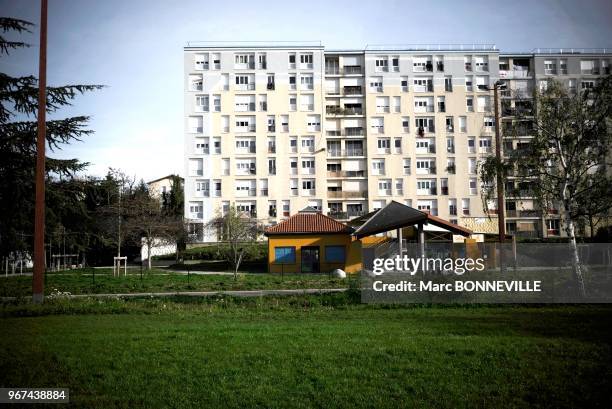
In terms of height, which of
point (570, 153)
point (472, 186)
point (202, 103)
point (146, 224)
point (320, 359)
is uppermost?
point (202, 103)

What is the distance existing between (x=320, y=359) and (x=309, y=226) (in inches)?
1119

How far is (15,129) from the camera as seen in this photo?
61.8ft

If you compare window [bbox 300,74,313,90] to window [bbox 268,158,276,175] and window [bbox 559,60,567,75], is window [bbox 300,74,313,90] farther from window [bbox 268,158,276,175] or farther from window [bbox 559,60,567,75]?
window [bbox 559,60,567,75]

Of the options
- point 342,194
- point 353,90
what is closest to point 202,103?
point 353,90

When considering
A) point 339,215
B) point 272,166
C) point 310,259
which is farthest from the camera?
point 272,166

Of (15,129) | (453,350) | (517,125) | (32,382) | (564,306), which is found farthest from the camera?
(517,125)

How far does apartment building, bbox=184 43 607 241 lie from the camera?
191 feet

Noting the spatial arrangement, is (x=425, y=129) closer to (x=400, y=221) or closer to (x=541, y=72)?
(x=541, y=72)

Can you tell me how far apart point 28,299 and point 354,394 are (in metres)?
13.9

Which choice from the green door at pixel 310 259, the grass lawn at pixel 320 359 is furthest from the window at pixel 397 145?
the grass lawn at pixel 320 359

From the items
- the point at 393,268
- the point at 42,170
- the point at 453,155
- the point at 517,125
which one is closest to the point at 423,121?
the point at 453,155

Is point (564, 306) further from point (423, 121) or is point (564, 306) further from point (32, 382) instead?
point (423, 121)

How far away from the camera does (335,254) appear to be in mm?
35250

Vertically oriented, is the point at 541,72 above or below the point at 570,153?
above
